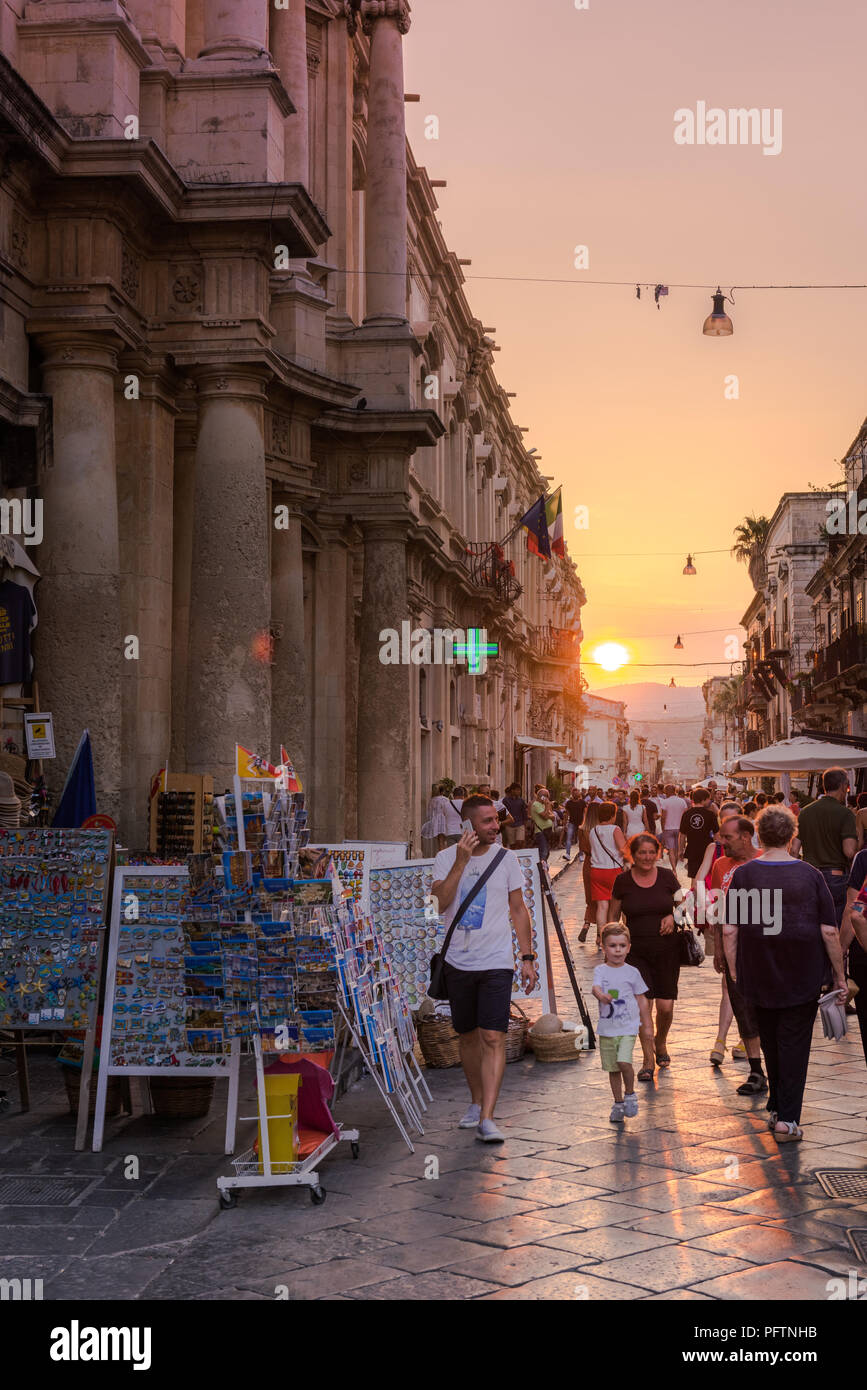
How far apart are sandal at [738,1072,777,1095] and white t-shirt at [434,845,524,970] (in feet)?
5.44

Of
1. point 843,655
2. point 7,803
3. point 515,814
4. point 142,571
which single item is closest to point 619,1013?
point 7,803

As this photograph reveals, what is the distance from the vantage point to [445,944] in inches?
301

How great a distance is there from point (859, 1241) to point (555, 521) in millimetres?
34753

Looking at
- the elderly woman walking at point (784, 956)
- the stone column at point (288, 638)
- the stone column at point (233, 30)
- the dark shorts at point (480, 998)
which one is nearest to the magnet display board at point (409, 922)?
the dark shorts at point (480, 998)

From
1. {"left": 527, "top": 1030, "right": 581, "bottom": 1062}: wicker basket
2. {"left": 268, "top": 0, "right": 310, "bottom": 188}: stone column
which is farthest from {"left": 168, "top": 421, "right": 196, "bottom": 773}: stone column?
{"left": 527, "top": 1030, "right": 581, "bottom": 1062}: wicker basket

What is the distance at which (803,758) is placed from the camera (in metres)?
21.7

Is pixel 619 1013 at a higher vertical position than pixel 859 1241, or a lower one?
higher

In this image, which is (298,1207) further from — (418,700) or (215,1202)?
(418,700)

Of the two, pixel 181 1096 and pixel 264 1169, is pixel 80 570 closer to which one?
pixel 181 1096

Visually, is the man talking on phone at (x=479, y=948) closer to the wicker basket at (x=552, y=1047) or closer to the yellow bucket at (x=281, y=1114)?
the yellow bucket at (x=281, y=1114)
